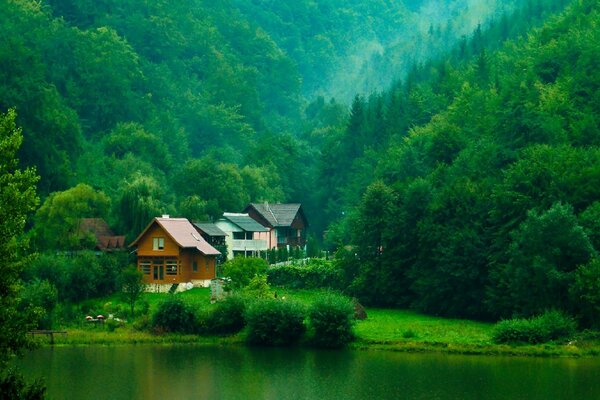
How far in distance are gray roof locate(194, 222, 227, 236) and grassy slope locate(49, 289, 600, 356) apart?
21.5m

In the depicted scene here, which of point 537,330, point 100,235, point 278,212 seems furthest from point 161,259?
point 278,212

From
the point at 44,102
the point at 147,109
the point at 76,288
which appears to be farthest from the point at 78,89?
the point at 76,288

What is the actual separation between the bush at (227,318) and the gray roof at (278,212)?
1758 inches

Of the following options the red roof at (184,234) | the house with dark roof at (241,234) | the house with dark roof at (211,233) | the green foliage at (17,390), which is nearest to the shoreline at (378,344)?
the red roof at (184,234)

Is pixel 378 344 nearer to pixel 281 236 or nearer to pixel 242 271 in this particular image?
pixel 242 271

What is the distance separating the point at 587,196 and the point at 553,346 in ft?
45.1

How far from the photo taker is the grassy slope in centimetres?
5394

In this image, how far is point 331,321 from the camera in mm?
56312

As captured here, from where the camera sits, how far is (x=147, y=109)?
14612cm

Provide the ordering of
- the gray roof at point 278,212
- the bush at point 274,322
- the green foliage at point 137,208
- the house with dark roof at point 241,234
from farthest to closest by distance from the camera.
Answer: the gray roof at point 278,212 → the house with dark roof at point 241,234 → the green foliage at point 137,208 → the bush at point 274,322

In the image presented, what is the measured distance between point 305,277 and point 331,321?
2092cm

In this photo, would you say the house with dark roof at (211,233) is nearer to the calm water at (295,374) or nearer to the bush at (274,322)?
the bush at (274,322)

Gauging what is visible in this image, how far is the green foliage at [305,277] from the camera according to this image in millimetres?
76500

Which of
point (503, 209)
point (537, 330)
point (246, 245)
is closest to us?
point (537, 330)
